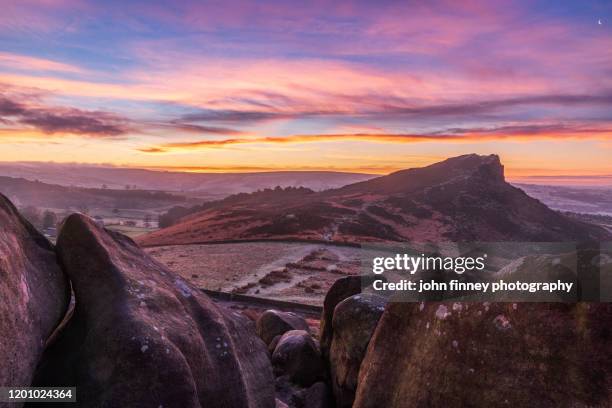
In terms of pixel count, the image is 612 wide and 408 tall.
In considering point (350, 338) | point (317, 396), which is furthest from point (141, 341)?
point (317, 396)

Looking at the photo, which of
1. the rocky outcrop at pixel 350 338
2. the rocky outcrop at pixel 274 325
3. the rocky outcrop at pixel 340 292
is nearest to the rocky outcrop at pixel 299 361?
the rocky outcrop at pixel 350 338

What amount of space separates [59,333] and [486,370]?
31.6ft

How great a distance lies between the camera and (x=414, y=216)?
133 meters

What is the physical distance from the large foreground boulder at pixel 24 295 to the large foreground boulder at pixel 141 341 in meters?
0.44

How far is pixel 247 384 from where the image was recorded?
12500 mm

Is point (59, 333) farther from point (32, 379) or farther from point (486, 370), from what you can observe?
point (486, 370)

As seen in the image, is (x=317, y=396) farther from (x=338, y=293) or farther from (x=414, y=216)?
(x=414, y=216)

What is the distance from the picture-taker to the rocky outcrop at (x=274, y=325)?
2238 centimetres

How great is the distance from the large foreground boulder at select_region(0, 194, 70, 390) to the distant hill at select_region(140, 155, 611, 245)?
88941mm

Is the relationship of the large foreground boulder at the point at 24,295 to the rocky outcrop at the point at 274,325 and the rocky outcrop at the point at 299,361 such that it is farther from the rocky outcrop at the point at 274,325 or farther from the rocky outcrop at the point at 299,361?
the rocky outcrop at the point at 274,325

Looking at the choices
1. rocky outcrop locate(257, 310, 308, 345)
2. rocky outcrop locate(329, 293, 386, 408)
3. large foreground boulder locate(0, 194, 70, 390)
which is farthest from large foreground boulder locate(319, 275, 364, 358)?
large foreground boulder locate(0, 194, 70, 390)

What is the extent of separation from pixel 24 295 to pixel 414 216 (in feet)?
419

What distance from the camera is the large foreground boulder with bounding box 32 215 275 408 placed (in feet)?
31.6

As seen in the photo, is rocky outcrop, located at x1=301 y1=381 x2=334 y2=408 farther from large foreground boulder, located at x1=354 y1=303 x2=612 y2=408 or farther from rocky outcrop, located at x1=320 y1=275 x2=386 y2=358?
large foreground boulder, located at x1=354 y1=303 x2=612 y2=408
